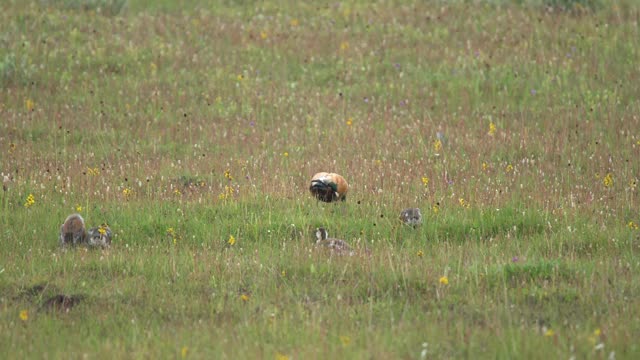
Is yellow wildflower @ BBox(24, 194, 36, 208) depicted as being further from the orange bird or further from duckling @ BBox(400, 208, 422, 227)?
duckling @ BBox(400, 208, 422, 227)

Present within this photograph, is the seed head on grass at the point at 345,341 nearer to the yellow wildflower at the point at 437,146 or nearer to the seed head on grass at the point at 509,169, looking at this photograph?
the seed head on grass at the point at 509,169

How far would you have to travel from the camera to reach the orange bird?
380 inches

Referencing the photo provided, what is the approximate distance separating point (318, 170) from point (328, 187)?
1.59 m

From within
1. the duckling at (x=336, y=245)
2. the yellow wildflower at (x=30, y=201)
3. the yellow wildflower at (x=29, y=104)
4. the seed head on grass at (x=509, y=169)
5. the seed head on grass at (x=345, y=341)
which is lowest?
the seed head on grass at (x=345, y=341)

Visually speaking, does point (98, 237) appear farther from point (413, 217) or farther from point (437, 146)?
point (437, 146)

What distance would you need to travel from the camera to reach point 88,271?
7684 millimetres

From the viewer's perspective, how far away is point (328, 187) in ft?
31.7

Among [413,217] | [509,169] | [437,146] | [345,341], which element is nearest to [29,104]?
[437,146]

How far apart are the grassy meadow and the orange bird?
0.53ft

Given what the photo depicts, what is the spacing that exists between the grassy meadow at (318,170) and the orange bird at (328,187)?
0.53ft

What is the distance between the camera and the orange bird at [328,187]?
9.65 meters

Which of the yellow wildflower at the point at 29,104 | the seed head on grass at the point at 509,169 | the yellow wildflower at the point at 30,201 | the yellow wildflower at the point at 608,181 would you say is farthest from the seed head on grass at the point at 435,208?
the yellow wildflower at the point at 29,104

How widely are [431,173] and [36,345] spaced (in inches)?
244

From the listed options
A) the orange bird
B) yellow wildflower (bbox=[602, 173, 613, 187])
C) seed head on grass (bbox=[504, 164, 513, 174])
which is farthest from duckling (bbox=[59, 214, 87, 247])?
yellow wildflower (bbox=[602, 173, 613, 187])
